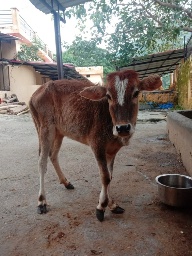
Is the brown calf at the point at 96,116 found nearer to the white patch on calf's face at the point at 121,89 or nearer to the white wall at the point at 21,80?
the white patch on calf's face at the point at 121,89

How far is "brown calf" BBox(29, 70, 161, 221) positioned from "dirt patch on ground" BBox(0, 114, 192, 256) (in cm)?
20

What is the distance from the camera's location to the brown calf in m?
Answer: 2.54

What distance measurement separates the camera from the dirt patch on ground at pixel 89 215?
233 cm

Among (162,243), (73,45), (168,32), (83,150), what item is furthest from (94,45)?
(162,243)

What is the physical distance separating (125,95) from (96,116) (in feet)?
2.01

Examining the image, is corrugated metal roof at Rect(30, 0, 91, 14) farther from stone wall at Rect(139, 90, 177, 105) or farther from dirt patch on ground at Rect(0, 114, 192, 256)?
stone wall at Rect(139, 90, 177, 105)

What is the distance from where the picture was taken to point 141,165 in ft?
15.1

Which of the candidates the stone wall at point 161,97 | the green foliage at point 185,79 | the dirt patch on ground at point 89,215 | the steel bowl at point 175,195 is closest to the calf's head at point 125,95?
the steel bowl at point 175,195

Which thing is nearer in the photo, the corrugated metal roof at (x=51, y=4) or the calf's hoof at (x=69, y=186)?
the calf's hoof at (x=69, y=186)

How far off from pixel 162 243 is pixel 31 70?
1727 centimetres

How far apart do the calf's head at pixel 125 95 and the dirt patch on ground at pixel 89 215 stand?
1.06 meters

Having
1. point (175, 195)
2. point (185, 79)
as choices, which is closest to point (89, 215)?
point (175, 195)

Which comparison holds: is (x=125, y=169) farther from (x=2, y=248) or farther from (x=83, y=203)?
(x=2, y=248)

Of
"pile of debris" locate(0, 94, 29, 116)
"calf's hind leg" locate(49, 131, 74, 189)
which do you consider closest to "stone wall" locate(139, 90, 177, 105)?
"pile of debris" locate(0, 94, 29, 116)
